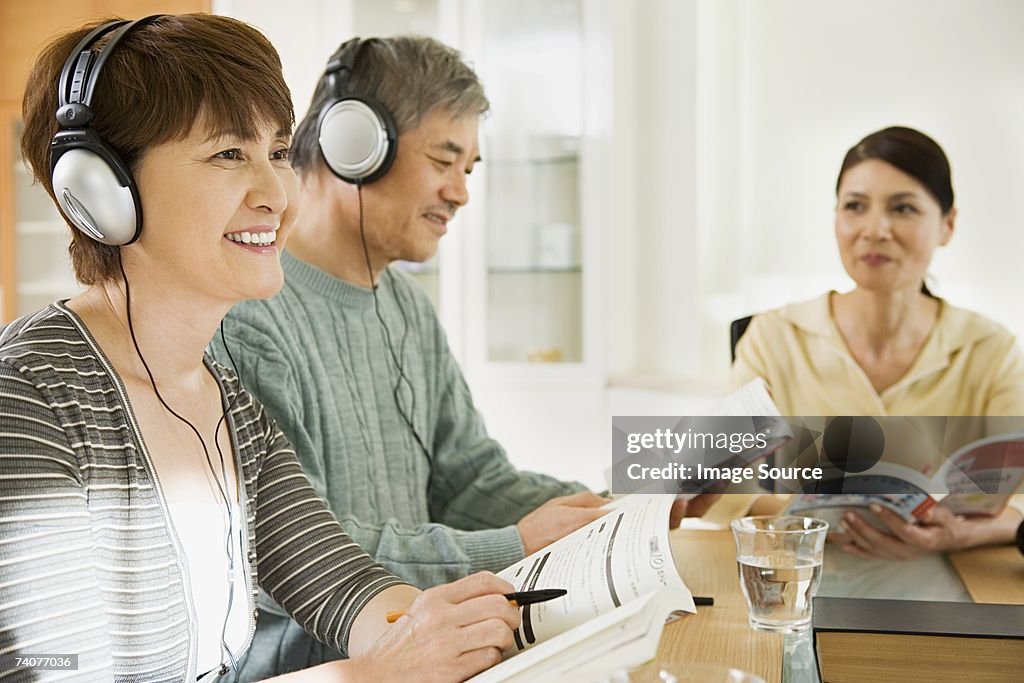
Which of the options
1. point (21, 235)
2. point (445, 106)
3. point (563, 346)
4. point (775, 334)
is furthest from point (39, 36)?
point (775, 334)

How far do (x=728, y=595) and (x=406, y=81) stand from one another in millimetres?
785

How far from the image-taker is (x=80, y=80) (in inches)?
32.4

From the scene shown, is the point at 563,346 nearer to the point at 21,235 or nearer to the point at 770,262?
the point at 770,262

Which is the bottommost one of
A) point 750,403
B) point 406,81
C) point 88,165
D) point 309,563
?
point 309,563

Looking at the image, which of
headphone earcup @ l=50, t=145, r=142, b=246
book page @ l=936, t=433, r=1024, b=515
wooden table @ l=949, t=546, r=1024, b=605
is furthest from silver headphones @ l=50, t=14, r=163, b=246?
book page @ l=936, t=433, r=1024, b=515

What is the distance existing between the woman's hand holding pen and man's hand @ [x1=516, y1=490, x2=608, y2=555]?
290 mm

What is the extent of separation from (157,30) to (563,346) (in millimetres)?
1920

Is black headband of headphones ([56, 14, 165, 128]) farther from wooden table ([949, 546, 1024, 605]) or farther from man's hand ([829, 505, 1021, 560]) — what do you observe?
man's hand ([829, 505, 1021, 560])

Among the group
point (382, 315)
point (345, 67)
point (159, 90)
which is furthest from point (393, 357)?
point (159, 90)

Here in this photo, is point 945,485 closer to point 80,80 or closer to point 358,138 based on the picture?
point 358,138

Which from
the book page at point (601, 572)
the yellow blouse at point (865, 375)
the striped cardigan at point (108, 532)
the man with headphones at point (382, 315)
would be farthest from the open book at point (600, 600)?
the yellow blouse at point (865, 375)

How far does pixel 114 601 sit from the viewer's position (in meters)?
0.80

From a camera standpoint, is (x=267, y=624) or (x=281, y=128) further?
(x=267, y=624)

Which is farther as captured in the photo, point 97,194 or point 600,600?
point 97,194
